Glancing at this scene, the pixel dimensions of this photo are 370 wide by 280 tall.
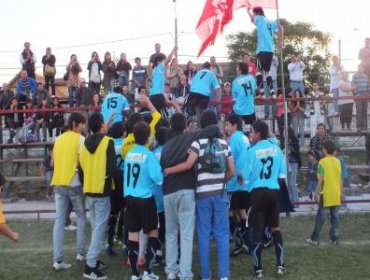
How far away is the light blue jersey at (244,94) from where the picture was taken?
11141 mm

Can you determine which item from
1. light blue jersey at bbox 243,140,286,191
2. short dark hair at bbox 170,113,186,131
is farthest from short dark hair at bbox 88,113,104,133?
light blue jersey at bbox 243,140,286,191

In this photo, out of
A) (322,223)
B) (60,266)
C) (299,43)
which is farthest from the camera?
(299,43)

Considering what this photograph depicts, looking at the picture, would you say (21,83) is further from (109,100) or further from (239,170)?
(239,170)

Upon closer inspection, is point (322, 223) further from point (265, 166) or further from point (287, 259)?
point (265, 166)

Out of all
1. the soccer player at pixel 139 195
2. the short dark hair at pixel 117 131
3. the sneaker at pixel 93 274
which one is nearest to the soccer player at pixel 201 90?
the short dark hair at pixel 117 131

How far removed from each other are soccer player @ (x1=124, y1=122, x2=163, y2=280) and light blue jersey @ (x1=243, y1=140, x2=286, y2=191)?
1450mm

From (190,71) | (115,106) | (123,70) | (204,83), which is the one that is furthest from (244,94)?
(123,70)

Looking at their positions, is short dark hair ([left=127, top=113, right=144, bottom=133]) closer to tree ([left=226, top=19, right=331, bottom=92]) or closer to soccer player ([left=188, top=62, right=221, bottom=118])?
soccer player ([left=188, top=62, right=221, bottom=118])

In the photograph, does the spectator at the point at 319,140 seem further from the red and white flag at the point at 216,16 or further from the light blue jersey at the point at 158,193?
the light blue jersey at the point at 158,193

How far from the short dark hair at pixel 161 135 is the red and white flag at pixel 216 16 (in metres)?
3.96

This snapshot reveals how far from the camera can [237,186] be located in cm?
898

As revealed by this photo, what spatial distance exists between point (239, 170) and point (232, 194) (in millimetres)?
596

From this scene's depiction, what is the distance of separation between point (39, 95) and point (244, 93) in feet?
33.1

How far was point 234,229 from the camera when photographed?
9.23 m
